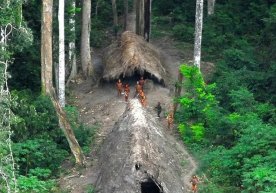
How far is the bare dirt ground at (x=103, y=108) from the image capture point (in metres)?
19.8

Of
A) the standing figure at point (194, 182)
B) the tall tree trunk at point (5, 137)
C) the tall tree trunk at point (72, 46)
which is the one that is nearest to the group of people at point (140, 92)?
the tall tree trunk at point (72, 46)

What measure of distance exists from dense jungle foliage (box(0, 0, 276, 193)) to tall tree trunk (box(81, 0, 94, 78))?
2.26 m

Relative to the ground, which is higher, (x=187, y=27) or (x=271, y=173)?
(x=187, y=27)

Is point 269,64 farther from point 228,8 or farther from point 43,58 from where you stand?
point 43,58

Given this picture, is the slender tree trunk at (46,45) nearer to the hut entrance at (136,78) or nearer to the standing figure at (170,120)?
the standing figure at (170,120)

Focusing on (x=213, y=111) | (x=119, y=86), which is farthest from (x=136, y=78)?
(x=213, y=111)

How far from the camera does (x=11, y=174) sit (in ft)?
52.1

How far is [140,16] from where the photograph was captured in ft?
106

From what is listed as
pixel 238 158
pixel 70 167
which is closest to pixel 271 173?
pixel 238 158

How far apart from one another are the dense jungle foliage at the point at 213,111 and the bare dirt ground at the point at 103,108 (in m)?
0.51

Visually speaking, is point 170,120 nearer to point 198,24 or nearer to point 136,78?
point 136,78

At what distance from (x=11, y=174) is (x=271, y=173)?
24.2 feet

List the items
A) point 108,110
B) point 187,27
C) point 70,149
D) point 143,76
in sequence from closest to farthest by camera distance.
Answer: point 70,149 < point 108,110 < point 143,76 < point 187,27

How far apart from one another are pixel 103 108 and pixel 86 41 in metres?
5.20
